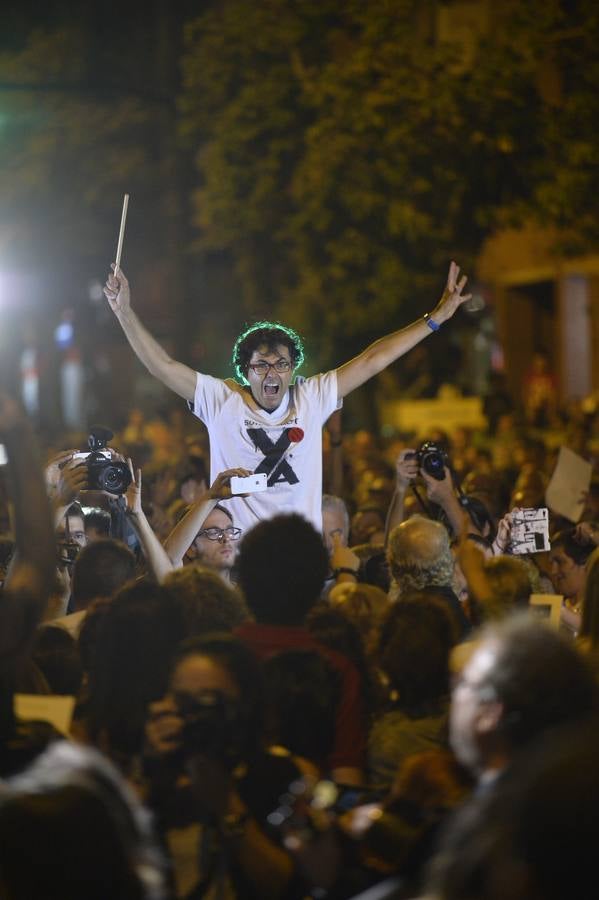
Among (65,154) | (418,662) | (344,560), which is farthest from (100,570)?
(65,154)

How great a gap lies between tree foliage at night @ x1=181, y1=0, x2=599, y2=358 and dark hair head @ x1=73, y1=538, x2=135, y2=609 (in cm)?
1356

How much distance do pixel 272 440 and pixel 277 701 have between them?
2871 mm

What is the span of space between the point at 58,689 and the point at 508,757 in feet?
6.85

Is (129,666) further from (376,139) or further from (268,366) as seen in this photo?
(376,139)

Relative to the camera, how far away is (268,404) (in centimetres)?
671

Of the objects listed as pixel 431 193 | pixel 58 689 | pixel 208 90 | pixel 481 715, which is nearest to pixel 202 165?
pixel 208 90

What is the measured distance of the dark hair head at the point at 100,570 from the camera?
5496 mm

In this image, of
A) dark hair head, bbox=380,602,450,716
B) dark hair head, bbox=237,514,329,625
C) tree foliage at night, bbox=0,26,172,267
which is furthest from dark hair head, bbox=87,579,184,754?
tree foliage at night, bbox=0,26,172,267

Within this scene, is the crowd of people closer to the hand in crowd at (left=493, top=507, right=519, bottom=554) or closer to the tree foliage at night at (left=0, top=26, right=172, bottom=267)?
the hand in crowd at (left=493, top=507, right=519, bottom=554)

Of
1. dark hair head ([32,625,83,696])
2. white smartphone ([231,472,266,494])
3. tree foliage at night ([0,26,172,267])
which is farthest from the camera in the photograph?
tree foliage at night ([0,26,172,267])

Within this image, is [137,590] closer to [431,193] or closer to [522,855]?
[522,855]

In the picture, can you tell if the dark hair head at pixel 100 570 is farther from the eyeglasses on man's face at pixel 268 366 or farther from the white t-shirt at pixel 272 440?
the eyeglasses on man's face at pixel 268 366

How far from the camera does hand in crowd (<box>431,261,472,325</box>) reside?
6.95 m

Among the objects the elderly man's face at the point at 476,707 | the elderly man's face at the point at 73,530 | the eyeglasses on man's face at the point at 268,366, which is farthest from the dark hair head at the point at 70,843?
the elderly man's face at the point at 73,530
